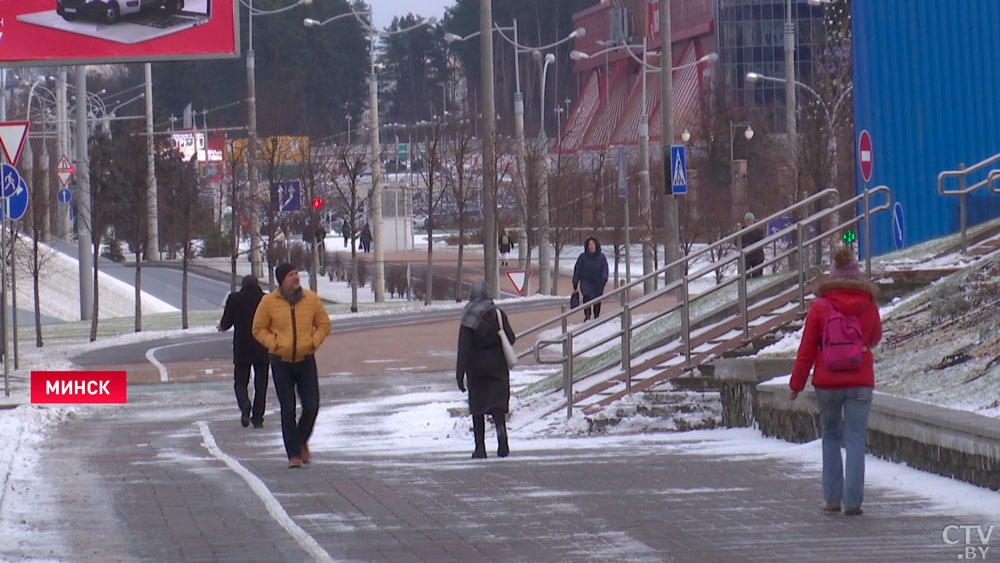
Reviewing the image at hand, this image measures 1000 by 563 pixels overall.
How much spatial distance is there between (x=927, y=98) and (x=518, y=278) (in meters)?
21.0

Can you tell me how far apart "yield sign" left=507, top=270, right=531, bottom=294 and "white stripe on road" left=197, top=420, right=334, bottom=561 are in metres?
26.8

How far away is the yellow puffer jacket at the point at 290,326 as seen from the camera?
12797 mm

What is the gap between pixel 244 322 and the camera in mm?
16938

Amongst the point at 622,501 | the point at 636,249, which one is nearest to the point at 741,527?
the point at 622,501

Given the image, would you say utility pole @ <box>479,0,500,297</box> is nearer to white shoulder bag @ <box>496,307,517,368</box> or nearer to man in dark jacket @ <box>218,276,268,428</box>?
man in dark jacket @ <box>218,276,268,428</box>

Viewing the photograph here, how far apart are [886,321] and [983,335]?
2.25m

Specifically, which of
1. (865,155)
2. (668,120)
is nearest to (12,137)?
(865,155)

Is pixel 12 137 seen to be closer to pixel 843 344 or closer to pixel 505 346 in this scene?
pixel 505 346

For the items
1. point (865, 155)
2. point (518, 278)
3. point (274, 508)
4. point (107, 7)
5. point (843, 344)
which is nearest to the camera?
point (843, 344)

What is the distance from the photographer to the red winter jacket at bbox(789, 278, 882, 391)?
9.43 m

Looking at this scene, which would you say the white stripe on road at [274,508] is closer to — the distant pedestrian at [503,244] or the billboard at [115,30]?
the billboard at [115,30]

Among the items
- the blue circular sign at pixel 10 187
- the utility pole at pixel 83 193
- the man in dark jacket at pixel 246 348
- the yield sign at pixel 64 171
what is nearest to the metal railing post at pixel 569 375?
the man in dark jacket at pixel 246 348

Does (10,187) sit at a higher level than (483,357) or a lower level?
higher

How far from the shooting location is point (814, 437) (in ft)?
42.0
